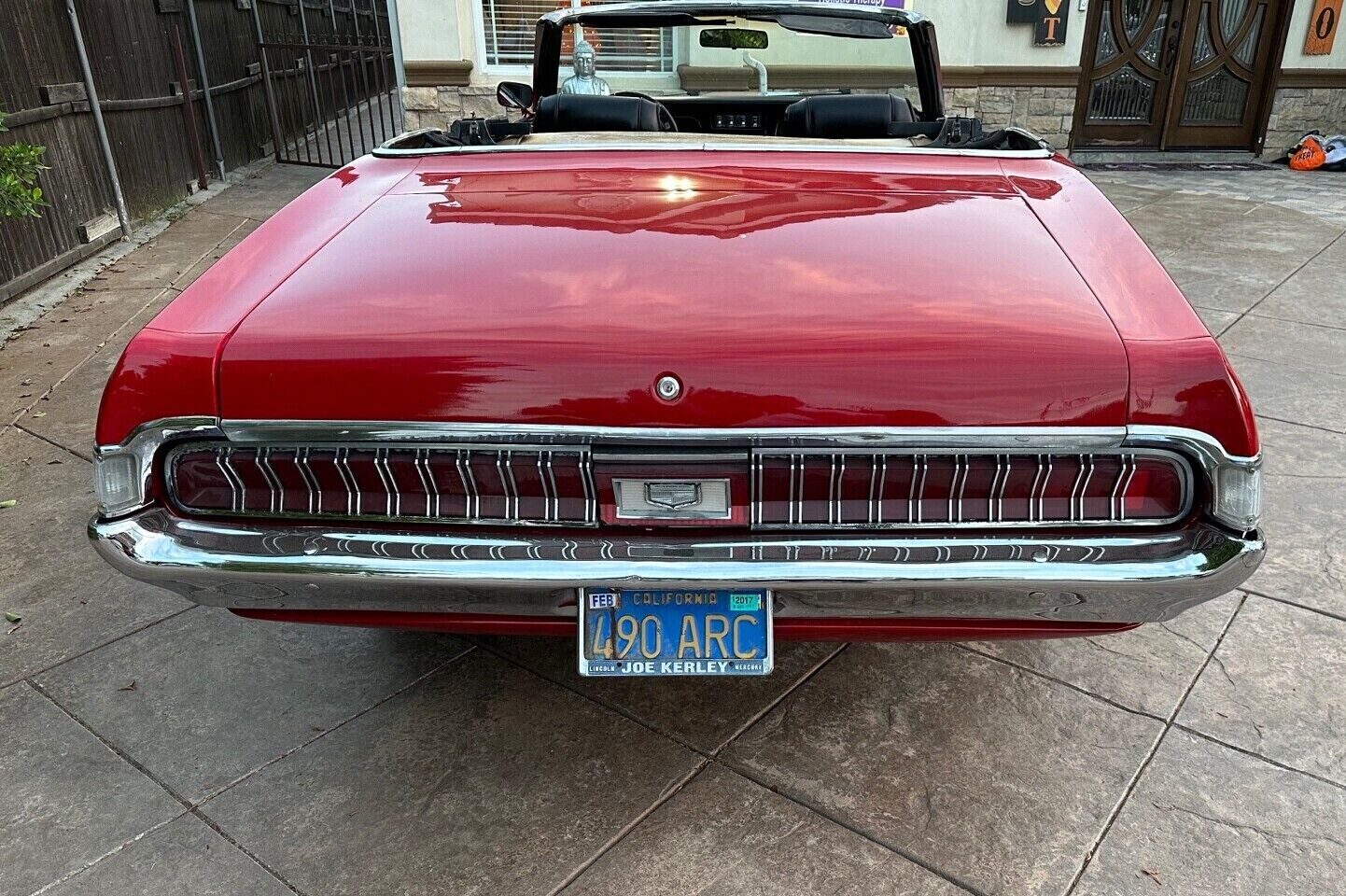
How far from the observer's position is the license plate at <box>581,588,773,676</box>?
2.01m

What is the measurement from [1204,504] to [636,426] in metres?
1.12

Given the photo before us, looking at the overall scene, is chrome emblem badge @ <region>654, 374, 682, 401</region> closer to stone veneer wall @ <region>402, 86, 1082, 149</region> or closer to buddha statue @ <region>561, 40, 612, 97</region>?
buddha statue @ <region>561, 40, 612, 97</region>

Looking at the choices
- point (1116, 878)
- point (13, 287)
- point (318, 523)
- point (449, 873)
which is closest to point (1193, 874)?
point (1116, 878)

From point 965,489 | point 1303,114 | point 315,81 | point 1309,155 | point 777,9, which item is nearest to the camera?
point 965,489

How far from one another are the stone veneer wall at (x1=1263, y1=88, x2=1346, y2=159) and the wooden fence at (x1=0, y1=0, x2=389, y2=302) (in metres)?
11.0

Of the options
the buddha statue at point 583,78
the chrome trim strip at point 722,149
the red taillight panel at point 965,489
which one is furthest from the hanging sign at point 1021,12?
the red taillight panel at point 965,489

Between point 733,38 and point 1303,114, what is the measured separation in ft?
31.1

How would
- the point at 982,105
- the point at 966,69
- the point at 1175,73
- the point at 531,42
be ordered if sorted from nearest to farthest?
the point at 531,42, the point at 966,69, the point at 982,105, the point at 1175,73

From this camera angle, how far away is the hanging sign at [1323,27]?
10430 millimetres

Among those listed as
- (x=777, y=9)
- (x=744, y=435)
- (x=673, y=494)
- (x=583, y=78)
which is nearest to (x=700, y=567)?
(x=673, y=494)

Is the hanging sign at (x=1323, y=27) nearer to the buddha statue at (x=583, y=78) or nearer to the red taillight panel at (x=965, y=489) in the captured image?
the buddha statue at (x=583, y=78)

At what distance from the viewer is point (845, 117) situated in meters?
3.47

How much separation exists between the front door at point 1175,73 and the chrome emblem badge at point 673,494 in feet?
34.2

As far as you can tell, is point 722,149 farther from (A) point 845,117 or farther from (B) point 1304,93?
(B) point 1304,93
